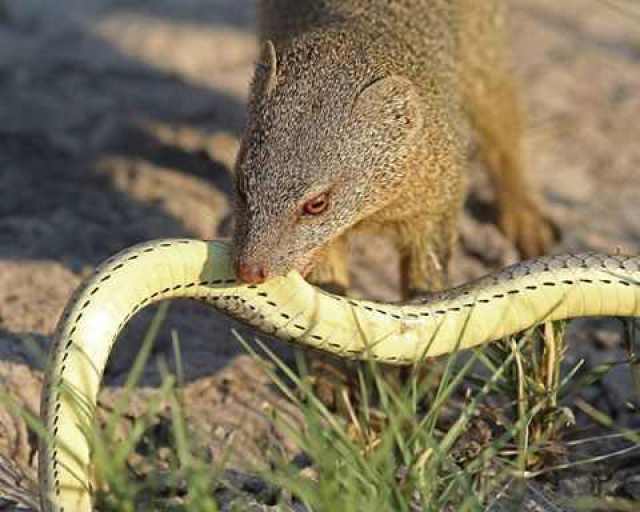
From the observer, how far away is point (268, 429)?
2758 mm

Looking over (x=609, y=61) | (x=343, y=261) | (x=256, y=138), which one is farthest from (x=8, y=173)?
(x=609, y=61)

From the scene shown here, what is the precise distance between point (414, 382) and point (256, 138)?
2.22 ft

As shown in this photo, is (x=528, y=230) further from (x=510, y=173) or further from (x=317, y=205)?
(x=317, y=205)

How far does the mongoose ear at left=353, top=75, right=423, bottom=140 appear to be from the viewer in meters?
2.59

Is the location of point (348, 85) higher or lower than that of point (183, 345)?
higher

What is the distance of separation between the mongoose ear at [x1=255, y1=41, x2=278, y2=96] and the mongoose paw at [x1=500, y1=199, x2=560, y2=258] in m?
1.46

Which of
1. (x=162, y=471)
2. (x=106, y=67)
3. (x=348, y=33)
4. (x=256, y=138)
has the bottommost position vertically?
(x=162, y=471)

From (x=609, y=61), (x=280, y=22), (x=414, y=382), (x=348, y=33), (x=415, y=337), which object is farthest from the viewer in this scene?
(x=609, y=61)

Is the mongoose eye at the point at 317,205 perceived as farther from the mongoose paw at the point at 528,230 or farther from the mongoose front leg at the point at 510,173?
the mongoose paw at the point at 528,230

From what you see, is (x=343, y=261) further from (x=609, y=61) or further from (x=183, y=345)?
(x=609, y=61)

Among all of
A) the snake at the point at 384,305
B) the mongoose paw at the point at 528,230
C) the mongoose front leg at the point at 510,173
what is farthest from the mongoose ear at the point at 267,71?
the mongoose paw at the point at 528,230

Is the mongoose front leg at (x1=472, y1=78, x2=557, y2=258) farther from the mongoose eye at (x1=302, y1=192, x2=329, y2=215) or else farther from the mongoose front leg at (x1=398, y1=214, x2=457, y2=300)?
the mongoose eye at (x1=302, y1=192, x2=329, y2=215)

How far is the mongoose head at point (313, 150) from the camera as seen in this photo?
241cm

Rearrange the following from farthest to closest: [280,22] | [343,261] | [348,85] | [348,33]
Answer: [280,22] → [343,261] → [348,33] → [348,85]
